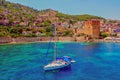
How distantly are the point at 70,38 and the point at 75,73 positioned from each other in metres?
87.7

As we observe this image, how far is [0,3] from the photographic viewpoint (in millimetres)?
183875

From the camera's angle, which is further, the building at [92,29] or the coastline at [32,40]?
the building at [92,29]

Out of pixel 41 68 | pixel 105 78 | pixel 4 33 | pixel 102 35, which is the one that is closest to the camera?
pixel 105 78

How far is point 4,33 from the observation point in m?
108

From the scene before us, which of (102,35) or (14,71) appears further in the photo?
(102,35)

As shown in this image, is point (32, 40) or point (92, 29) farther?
A: point (92, 29)

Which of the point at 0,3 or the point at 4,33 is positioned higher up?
the point at 0,3

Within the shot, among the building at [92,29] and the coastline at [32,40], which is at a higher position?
the building at [92,29]

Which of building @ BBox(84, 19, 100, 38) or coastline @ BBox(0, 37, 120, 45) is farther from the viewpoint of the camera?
building @ BBox(84, 19, 100, 38)

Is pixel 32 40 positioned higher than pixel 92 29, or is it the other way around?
pixel 92 29

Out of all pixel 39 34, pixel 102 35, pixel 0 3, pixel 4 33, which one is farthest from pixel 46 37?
pixel 0 3

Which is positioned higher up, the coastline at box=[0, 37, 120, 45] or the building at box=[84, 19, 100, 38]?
the building at box=[84, 19, 100, 38]

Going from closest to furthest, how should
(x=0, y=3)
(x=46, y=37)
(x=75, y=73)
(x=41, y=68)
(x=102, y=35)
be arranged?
(x=75, y=73) < (x=41, y=68) < (x=46, y=37) < (x=102, y=35) < (x=0, y=3)

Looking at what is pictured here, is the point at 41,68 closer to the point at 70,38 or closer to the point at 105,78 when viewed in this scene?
the point at 105,78
